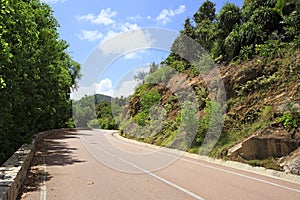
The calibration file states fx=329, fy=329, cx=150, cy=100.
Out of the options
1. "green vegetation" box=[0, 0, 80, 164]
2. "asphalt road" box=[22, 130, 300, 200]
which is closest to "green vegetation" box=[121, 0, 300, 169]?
"asphalt road" box=[22, 130, 300, 200]

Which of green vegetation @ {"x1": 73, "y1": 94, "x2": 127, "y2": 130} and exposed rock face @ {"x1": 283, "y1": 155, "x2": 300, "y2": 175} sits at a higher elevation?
green vegetation @ {"x1": 73, "y1": 94, "x2": 127, "y2": 130}

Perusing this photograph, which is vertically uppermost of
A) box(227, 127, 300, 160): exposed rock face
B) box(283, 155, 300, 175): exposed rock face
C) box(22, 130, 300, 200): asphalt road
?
box(227, 127, 300, 160): exposed rock face

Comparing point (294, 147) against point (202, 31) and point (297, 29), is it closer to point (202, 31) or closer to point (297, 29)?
point (297, 29)

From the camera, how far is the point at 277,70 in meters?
20.5

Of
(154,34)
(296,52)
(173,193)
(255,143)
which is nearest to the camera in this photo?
(173,193)

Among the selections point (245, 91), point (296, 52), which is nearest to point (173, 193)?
point (245, 91)

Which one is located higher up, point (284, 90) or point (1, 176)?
point (284, 90)

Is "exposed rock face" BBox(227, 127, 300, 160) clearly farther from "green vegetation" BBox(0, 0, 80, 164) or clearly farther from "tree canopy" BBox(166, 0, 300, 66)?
"tree canopy" BBox(166, 0, 300, 66)

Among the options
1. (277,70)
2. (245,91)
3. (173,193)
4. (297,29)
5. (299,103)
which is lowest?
(173,193)

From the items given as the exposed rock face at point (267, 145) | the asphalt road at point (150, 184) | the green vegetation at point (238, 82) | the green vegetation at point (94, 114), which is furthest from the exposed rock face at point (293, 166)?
the green vegetation at point (94, 114)

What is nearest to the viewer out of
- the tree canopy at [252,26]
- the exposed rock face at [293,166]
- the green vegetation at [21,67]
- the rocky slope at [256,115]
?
the exposed rock face at [293,166]

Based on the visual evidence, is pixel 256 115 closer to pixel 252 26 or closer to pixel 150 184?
pixel 150 184

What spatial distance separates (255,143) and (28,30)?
10.6 m

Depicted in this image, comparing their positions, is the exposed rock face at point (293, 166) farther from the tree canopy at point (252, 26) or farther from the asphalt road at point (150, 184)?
the tree canopy at point (252, 26)
